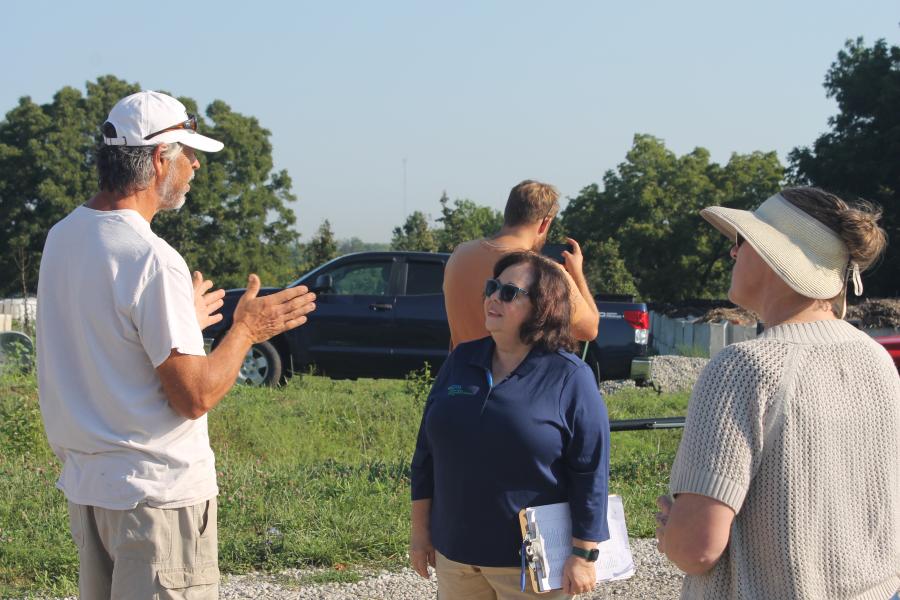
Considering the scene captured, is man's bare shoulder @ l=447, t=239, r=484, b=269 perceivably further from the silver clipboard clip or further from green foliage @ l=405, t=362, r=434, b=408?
green foliage @ l=405, t=362, r=434, b=408

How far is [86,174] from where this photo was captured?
192 ft

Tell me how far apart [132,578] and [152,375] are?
0.57 meters

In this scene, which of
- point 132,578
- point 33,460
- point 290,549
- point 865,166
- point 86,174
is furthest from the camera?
point 86,174

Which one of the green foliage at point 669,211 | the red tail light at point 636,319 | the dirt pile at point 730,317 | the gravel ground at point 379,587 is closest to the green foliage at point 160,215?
the green foliage at point 669,211

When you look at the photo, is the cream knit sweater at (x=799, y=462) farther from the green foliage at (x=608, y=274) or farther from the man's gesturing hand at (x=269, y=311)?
the green foliage at (x=608, y=274)

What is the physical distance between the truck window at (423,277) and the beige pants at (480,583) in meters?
9.78

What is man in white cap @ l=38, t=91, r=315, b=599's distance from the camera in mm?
2764

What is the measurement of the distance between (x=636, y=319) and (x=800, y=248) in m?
10.9

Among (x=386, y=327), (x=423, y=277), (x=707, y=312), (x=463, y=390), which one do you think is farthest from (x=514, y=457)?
(x=707, y=312)

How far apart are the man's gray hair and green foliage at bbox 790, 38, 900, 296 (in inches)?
1311

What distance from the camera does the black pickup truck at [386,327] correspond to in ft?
42.1

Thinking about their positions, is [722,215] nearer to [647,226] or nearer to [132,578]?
[132,578]

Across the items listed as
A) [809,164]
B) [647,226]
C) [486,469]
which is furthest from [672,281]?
[486,469]

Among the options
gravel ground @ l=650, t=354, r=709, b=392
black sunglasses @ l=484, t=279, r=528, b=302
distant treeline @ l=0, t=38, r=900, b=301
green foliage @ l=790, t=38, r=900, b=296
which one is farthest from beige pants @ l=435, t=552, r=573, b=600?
green foliage @ l=790, t=38, r=900, b=296
